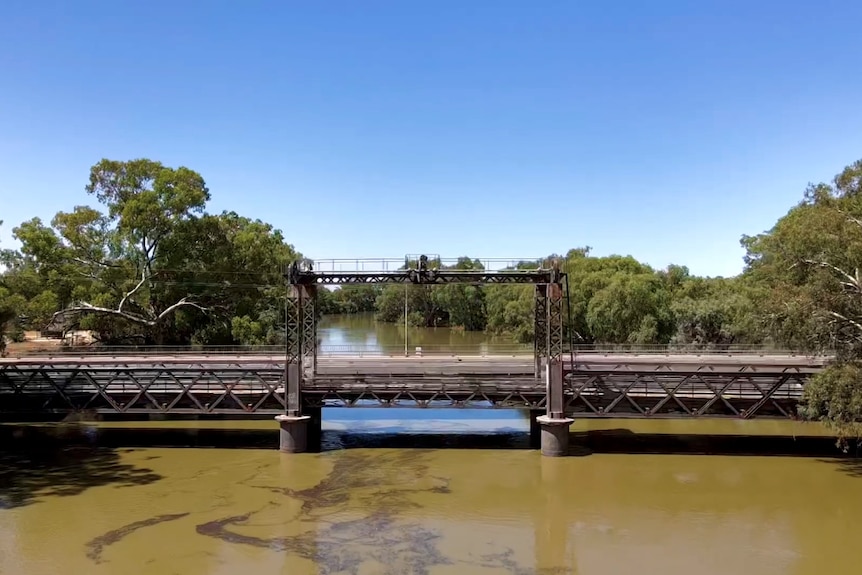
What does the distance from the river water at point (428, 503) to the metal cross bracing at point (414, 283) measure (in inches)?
107

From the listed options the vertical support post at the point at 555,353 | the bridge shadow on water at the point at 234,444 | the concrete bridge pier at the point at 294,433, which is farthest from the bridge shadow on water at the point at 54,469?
the vertical support post at the point at 555,353

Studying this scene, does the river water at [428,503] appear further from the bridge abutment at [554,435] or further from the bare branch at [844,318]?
the bare branch at [844,318]

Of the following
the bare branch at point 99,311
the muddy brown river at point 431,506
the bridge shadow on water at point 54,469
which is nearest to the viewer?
the muddy brown river at point 431,506

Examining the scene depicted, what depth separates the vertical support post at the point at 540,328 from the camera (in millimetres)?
28589

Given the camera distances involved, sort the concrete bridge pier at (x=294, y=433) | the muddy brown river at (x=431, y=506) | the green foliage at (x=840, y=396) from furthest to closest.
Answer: the concrete bridge pier at (x=294, y=433)
the green foliage at (x=840, y=396)
the muddy brown river at (x=431, y=506)

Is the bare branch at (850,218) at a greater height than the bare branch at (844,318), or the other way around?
the bare branch at (850,218)

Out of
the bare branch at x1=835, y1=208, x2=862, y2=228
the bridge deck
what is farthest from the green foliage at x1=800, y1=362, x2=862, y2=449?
the bare branch at x1=835, y1=208, x2=862, y2=228

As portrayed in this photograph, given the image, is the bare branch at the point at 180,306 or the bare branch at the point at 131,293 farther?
the bare branch at the point at 180,306

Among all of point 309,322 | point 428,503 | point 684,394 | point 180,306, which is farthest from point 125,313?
point 684,394

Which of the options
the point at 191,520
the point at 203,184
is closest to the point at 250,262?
the point at 203,184

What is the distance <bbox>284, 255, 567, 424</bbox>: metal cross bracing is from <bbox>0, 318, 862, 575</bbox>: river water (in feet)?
8.92

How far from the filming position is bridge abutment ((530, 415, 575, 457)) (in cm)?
2512

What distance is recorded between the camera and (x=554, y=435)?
25.2m

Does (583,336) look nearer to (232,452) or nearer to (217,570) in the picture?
(232,452)
